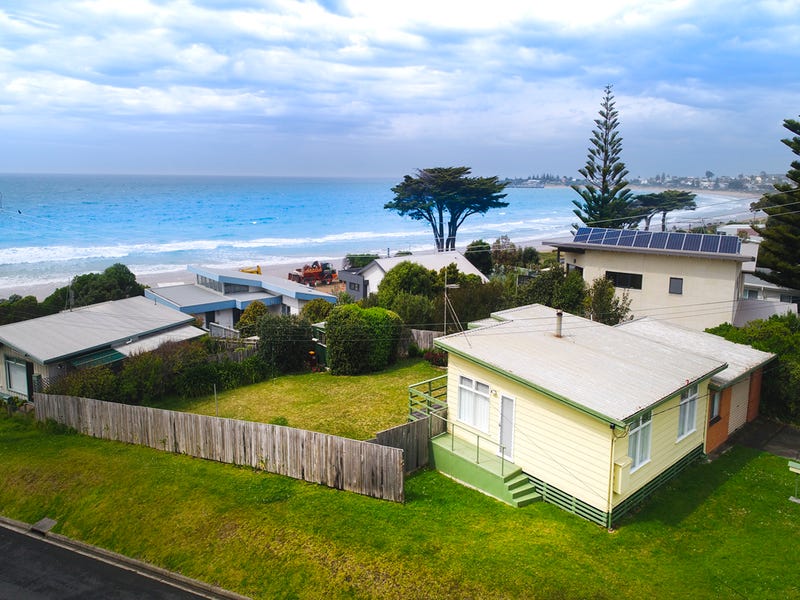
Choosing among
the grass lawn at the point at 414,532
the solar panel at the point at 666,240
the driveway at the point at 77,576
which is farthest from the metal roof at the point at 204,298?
the driveway at the point at 77,576

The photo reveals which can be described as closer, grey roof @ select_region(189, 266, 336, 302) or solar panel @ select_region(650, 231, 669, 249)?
solar panel @ select_region(650, 231, 669, 249)

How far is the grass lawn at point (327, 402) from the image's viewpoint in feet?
60.5

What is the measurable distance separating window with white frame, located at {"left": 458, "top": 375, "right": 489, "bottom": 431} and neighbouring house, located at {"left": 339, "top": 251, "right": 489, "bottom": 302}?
24275mm

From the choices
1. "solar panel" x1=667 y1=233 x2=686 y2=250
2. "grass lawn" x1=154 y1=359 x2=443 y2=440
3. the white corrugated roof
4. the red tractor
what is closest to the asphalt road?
"grass lawn" x1=154 y1=359 x2=443 y2=440

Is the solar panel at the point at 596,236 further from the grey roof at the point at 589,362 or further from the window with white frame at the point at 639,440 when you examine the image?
the window with white frame at the point at 639,440

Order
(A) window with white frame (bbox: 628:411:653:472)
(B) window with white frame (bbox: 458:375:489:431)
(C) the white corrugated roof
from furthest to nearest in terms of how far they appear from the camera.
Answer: (C) the white corrugated roof, (B) window with white frame (bbox: 458:375:489:431), (A) window with white frame (bbox: 628:411:653:472)

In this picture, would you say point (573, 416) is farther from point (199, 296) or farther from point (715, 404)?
point (199, 296)

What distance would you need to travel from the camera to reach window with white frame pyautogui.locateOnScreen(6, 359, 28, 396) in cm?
2064

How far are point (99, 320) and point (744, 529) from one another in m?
22.9

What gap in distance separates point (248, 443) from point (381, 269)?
26835 mm

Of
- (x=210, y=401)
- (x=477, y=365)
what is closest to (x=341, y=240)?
(x=210, y=401)

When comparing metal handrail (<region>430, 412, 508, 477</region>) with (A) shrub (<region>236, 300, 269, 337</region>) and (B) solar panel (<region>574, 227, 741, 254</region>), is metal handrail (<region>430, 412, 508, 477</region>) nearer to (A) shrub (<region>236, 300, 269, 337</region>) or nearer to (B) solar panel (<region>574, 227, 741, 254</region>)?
(B) solar panel (<region>574, 227, 741, 254</region>)

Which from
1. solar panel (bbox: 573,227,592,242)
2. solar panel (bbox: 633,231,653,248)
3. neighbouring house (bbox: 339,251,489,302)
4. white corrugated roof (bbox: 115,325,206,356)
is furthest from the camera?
neighbouring house (bbox: 339,251,489,302)

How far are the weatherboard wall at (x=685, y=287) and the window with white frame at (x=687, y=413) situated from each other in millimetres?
12882
